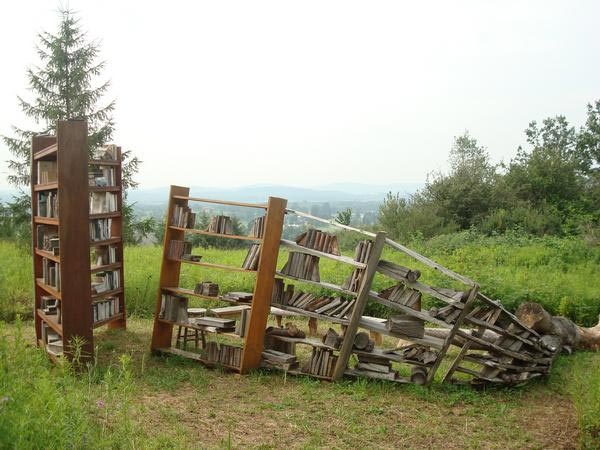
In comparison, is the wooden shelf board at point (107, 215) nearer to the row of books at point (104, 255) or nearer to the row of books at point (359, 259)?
the row of books at point (104, 255)

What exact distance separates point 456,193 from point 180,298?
1913 centimetres

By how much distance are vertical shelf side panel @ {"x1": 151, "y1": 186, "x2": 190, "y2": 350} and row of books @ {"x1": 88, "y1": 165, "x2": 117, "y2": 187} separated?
1079 mm

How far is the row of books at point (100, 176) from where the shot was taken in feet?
27.8

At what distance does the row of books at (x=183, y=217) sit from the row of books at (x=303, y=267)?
5.13 ft

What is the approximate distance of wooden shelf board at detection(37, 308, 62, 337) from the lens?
7.32m

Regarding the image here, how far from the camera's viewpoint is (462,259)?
1548 cm

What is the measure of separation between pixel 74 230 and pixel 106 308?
1.98 m

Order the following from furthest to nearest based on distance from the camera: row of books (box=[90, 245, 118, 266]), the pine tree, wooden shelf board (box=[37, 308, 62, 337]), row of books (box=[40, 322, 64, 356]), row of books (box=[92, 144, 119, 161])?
the pine tree, row of books (box=[92, 144, 119, 161]), row of books (box=[90, 245, 118, 266]), row of books (box=[40, 322, 64, 356]), wooden shelf board (box=[37, 308, 62, 337])

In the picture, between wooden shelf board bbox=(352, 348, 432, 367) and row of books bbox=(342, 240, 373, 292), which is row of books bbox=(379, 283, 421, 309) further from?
wooden shelf board bbox=(352, 348, 432, 367)

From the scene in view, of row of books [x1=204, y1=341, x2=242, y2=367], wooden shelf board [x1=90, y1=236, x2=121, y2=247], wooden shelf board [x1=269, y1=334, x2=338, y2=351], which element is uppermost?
wooden shelf board [x1=90, y1=236, x2=121, y2=247]

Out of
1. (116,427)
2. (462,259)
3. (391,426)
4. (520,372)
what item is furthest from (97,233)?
(462,259)

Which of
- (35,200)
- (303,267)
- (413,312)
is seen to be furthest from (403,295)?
(35,200)

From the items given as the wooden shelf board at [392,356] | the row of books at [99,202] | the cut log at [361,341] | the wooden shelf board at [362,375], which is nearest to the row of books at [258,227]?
the cut log at [361,341]

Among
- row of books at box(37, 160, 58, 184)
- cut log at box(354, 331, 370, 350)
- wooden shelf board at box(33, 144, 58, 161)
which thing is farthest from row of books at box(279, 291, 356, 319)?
row of books at box(37, 160, 58, 184)
